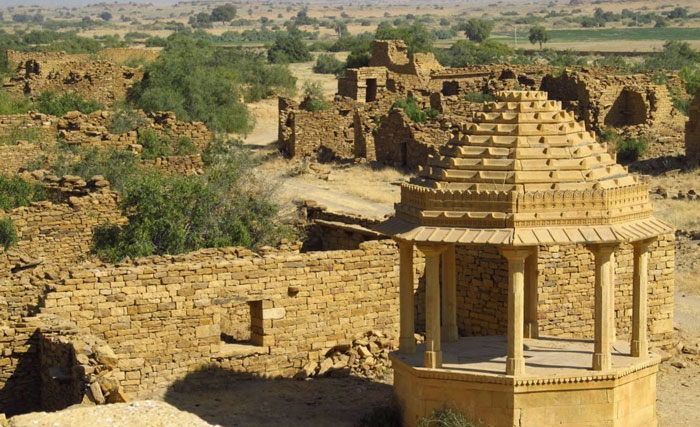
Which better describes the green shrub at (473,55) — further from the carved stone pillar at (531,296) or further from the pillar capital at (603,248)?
the pillar capital at (603,248)

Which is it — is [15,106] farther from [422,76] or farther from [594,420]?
[594,420]

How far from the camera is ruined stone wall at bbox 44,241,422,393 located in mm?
15898

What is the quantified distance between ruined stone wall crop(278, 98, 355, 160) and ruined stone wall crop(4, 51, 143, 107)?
4.94m

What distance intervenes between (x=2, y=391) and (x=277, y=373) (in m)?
3.07

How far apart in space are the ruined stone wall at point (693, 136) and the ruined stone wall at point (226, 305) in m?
16.0

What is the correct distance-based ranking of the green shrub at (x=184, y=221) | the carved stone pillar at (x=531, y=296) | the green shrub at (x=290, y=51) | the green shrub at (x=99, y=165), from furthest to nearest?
the green shrub at (x=290, y=51) → the green shrub at (x=99, y=165) → the green shrub at (x=184, y=221) → the carved stone pillar at (x=531, y=296)

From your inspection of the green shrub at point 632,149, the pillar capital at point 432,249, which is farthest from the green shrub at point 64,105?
the pillar capital at point 432,249

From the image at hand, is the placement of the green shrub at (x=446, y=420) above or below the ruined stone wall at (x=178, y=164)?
below

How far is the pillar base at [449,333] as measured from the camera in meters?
16.2

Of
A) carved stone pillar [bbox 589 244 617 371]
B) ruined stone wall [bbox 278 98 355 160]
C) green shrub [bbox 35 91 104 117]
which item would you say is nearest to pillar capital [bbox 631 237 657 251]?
carved stone pillar [bbox 589 244 617 371]

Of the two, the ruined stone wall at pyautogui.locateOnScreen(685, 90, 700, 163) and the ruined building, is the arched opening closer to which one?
the ruined building

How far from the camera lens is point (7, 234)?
66.3 ft

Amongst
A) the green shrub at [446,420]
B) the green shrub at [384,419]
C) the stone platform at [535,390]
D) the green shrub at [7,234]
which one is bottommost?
the green shrub at [384,419]

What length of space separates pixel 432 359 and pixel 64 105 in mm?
21712
